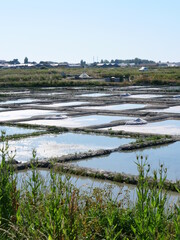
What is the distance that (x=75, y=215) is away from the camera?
4.45m

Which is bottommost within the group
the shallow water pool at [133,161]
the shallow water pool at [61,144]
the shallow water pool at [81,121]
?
the shallow water pool at [81,121]

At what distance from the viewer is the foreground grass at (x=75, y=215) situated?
12.6ft

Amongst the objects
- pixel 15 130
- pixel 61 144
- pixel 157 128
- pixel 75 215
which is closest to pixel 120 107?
pixel 157 128

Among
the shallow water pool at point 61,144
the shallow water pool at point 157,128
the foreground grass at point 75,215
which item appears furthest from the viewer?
the shallow water pool at point 157,128

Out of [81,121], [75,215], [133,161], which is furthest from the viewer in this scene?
[81,121]

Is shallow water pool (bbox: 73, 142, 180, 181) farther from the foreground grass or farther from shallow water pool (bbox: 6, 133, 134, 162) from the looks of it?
the foreground grass

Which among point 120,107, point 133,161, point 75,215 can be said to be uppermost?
point 75,215

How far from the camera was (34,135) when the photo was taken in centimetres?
1370

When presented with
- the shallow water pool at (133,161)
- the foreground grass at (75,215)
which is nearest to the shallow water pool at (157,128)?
the shallow water pool at (133,161)

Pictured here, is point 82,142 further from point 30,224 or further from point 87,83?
point 87,83

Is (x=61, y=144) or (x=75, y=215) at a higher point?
(x=75, y=215)

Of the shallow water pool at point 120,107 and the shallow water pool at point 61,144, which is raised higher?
the shallow water pool at point 61,144

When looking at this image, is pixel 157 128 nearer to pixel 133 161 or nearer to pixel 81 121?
pixel 81 121

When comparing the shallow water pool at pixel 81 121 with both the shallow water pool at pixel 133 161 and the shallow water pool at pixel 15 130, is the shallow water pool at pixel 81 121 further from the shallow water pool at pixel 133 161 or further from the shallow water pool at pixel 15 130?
the shallow water pool at pixel 133 161
